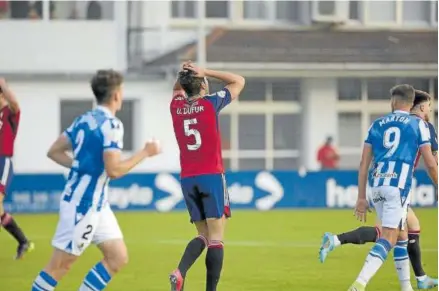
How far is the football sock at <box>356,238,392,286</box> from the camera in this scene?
11.5 meters

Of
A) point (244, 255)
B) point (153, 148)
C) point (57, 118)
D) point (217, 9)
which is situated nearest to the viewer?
point (153, 148)

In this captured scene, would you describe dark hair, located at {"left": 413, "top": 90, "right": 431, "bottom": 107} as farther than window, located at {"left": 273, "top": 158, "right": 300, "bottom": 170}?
No

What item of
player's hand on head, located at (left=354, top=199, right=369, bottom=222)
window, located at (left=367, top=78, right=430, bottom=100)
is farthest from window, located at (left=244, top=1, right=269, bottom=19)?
player's hand on head, located at (left=354, top=199, right=369, bottom=222)

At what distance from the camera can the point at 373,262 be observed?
1159 cm

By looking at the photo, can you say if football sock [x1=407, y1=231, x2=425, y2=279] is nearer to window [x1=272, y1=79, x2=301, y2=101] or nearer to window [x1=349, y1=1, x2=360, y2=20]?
window [x1=272, y1=79, x2=301, y2=101]

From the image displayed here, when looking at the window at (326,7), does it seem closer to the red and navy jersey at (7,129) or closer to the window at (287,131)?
the window at (287,131)

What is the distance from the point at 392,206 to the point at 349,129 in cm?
2932

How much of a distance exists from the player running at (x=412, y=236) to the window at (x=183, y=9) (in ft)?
87.9

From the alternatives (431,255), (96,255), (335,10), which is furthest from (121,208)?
(335,10)

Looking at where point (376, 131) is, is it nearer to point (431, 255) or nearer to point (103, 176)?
point (103, 176)

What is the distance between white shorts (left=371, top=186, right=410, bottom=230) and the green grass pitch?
1.31 m

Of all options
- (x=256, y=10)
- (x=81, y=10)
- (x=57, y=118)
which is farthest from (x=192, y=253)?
(x=256, y=10)

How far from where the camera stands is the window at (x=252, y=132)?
40.3 metres

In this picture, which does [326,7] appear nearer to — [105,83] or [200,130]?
[200,130]
